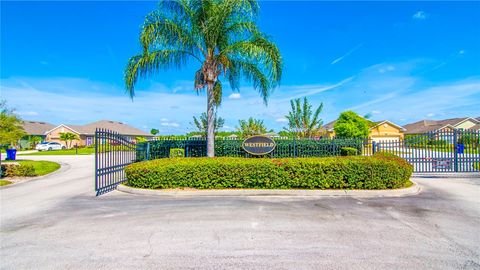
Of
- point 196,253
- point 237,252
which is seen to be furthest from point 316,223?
point 196,253

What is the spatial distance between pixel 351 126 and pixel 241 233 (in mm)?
30797

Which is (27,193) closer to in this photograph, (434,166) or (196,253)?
(196,253)

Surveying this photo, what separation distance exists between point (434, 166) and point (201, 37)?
1219 centimetres

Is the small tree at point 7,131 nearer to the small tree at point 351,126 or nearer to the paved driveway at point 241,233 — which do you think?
the paved driveway at point 241,233

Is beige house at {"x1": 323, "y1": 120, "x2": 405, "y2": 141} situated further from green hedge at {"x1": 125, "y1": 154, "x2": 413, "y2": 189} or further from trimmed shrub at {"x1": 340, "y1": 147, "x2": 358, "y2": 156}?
green hedge at {"x1": 125, "y1": 154, "x2": 413, "y2": 189}

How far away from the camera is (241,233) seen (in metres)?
4.54

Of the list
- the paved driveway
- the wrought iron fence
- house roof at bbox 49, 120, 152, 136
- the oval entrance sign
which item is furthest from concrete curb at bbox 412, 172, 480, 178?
house roof at bbox 49, 120, 152, 136

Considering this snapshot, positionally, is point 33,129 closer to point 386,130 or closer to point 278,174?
point 278,174

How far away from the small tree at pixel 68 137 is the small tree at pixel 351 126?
144 ft

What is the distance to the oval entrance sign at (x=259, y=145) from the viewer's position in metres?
10.9

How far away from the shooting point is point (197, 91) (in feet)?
32.9

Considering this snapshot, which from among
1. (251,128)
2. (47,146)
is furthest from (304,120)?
(47,146)

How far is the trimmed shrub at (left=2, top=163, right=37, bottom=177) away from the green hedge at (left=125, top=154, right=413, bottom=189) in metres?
7.14

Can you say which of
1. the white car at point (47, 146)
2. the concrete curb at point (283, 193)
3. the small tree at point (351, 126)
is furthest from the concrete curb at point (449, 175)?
the white car at point (47, 146)
